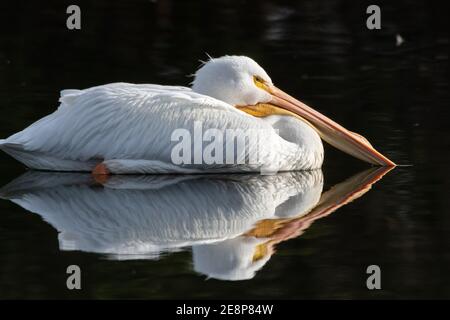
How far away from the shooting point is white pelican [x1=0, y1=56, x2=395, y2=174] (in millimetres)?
8398

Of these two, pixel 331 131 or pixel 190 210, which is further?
pixel 331 131

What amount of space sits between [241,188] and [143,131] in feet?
2.78

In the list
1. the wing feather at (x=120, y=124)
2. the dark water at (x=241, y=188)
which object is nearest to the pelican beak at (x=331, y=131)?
the dark water at (x=241, y=188)

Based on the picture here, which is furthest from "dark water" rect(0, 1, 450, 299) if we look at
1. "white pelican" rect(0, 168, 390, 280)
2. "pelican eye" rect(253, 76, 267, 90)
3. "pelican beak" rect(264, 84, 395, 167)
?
"pelican eye" rect(253, 76, 267, 90)

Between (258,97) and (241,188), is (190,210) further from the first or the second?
(258,97)

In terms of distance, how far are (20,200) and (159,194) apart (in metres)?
0.91

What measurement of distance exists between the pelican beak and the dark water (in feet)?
0.48

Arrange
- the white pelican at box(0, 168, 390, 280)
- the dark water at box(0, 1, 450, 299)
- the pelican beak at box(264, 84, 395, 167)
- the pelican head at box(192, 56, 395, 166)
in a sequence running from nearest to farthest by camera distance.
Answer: the dark water at box(0, 1, 450, 299), the white pelican at box(0, 168, 390, 280), the pelican head at box(192, 56, 395, 166), the pelican beak at box(264, 84, 395, 167)

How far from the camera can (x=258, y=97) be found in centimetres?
888

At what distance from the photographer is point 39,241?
6.74 meters

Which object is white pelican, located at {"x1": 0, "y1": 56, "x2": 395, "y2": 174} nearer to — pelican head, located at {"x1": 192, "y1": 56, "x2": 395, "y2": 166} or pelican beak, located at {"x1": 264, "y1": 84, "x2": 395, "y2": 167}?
pelican head, located at {"x1": 192, "y1": 56, "x2": 395, "y2": 166}

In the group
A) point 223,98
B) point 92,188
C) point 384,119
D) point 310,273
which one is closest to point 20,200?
point 92,188

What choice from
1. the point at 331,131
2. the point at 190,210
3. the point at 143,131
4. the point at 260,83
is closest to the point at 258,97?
Result: the point at 260,83

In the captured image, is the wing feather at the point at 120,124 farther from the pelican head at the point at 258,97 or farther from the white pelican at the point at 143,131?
the pelican head at the point at 258,97
